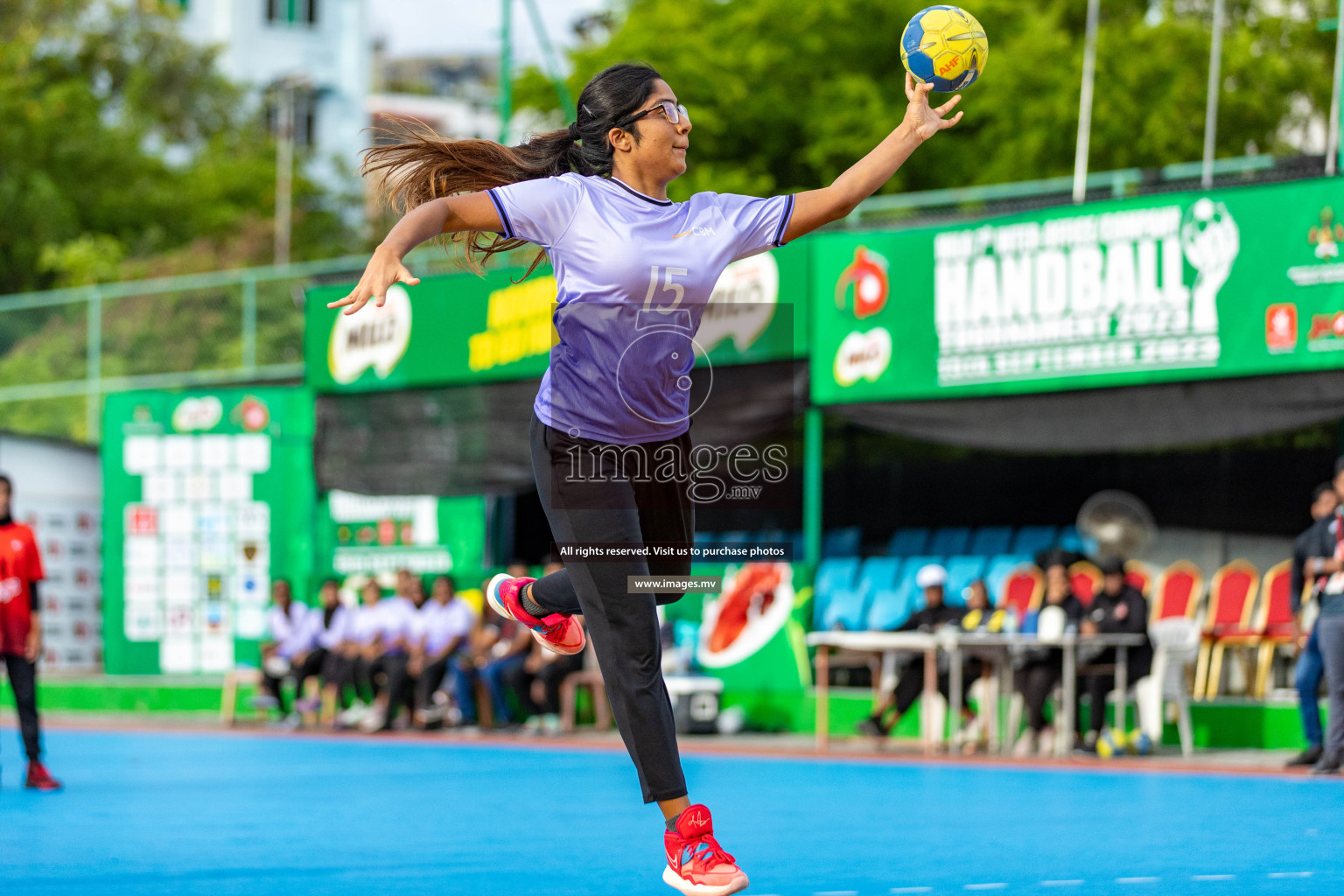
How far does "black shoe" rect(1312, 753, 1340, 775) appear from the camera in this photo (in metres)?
11.5

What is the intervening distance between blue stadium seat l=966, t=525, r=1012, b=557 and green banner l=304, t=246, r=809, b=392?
341 cm

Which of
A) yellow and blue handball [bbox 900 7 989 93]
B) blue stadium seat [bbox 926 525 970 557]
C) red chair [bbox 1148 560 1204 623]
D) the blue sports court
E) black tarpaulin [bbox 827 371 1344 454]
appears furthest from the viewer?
blue stadium seat [bbox 926 525 970 557]

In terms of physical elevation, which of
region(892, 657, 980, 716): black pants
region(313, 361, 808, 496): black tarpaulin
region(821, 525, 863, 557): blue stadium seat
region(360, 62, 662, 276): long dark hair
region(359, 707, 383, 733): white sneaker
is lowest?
region(359, 707, 383, 733): white sneaker

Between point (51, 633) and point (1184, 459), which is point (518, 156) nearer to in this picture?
point (1184, 459)

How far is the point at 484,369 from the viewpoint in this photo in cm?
1872

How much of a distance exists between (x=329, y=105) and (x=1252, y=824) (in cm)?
5459

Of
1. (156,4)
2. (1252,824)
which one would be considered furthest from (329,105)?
(1252,824)

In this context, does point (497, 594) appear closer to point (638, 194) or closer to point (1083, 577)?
point (638, 194)

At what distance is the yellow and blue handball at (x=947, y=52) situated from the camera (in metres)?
5.23

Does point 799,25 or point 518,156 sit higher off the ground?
point 799,25

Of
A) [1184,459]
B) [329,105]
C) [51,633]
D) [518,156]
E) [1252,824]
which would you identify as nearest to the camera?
[518,156]

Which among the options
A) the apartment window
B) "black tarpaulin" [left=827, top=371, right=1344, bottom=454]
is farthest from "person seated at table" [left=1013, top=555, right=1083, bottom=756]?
the apartment window

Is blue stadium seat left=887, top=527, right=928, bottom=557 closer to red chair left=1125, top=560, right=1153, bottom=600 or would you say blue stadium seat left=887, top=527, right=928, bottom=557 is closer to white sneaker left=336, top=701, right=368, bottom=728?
red chair left=1125, top=560, right=1153, bottom=600

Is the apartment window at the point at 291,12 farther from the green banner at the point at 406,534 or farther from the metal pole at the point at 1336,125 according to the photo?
the metal pole at the point at 1336,125
